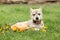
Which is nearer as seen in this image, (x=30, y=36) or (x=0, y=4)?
(x=30, y=36)

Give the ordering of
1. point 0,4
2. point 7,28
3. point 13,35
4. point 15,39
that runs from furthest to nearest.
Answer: point 0,4
point 7,28
point 13,35
point 15,39

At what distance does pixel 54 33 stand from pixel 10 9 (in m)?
5.62

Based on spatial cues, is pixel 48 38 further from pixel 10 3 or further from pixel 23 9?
pixel 10 3

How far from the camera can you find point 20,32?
659cm

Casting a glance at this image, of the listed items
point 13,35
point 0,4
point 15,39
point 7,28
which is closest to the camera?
point 15,39

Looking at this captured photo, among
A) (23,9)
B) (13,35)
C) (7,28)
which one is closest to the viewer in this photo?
(13,35)

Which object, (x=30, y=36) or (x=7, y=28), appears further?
(x=7, y=28)

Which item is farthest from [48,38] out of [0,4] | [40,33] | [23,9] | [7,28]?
[0,4]

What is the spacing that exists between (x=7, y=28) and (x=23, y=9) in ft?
16.3

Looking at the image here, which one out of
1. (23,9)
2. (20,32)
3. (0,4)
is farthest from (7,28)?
(0,4)

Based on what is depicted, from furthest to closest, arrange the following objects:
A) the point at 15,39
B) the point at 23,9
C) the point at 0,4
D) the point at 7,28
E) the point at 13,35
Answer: the point at 0,4, the point at 23,9, the point at 7,28, the point at 13,35, the point at 15,39

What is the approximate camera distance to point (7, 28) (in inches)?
271

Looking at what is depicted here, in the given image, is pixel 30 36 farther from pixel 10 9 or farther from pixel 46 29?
pixel 10 9

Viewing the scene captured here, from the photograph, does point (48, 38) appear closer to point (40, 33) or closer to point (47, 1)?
point (40, 33)
